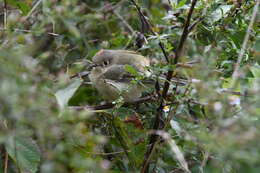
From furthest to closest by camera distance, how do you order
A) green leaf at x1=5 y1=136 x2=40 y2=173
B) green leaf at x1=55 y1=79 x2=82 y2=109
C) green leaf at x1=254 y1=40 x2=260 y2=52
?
green leaf at x1=254 y1=40 x2=260 y2=52, green leaf at x1=5 y1=136 x2=40 y2=173, green leaf at x1=55 y1=79 x2=82 y2=109

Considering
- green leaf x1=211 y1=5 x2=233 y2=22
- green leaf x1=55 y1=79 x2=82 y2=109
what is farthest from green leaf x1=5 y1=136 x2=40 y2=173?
green leaf x1=211 y1=5 x2=233 y2=22

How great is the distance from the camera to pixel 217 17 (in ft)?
7.72

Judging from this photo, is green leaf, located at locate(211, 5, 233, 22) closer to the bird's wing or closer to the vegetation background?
the vegetation background

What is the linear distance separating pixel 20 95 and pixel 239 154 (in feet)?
1.93

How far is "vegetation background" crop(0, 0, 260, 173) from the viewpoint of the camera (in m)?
1.17

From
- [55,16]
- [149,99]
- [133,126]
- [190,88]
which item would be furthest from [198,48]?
[55,16]

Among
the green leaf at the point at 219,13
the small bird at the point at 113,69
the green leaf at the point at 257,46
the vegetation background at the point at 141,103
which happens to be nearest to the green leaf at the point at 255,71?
the vegetation background at the point at 141,103

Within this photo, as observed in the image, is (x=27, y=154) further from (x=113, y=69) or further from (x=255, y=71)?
(x=113, y=69)

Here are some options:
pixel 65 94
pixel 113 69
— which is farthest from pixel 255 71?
pixel 113 69

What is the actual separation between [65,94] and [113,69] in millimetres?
2222

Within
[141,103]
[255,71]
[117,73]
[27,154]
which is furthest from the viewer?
[117,73]

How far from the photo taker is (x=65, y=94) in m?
1.46

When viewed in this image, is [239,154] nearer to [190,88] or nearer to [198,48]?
[190,88]

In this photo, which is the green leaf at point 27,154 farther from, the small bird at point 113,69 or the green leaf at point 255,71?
the green leaf at point 255,71
